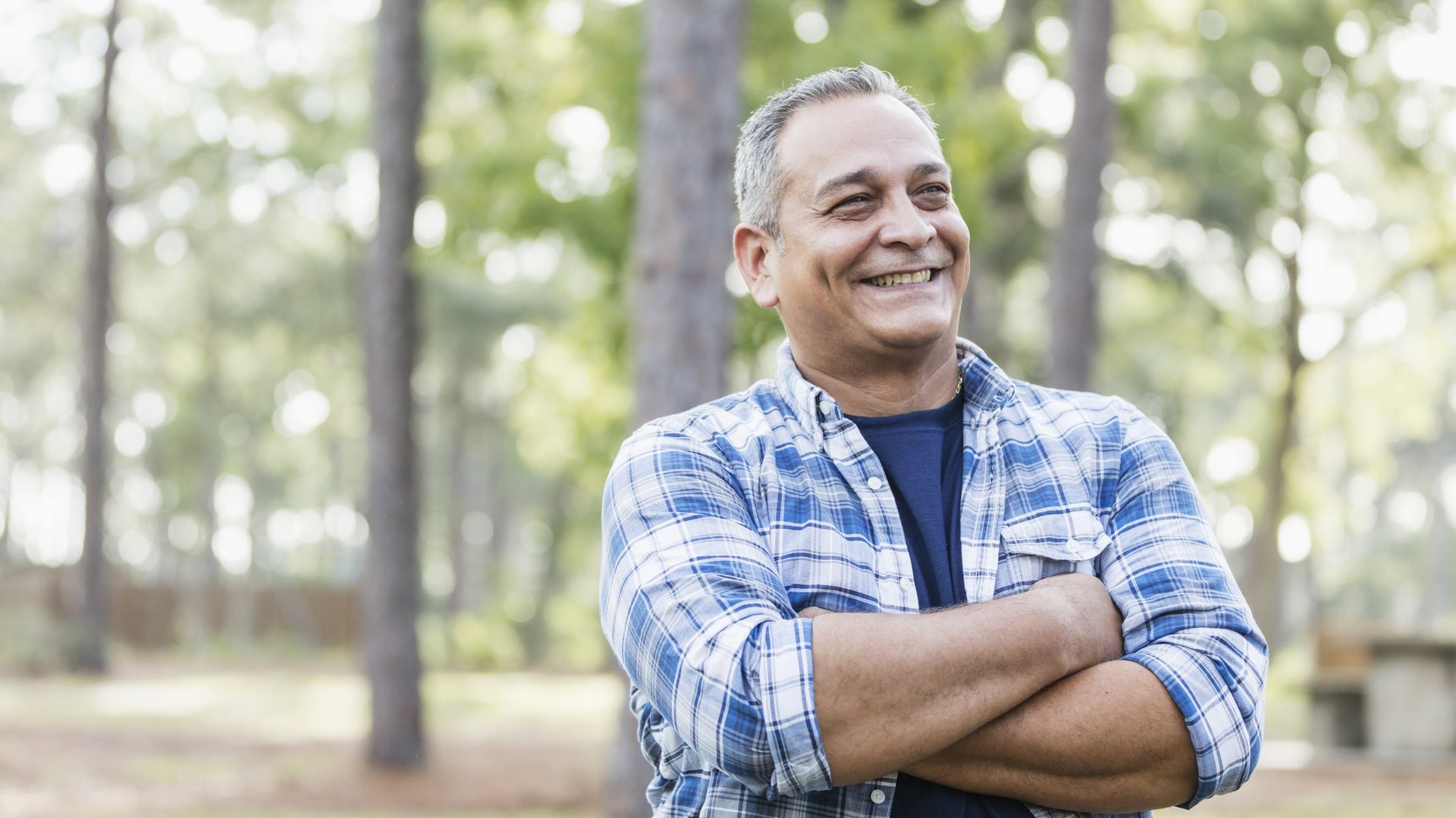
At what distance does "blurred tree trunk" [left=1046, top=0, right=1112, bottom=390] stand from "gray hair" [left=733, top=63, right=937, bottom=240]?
10.00m

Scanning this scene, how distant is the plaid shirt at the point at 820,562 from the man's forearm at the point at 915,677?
0.03 meters

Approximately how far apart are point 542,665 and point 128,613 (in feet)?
34.8

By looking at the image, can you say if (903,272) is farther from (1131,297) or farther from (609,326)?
(1131,297)

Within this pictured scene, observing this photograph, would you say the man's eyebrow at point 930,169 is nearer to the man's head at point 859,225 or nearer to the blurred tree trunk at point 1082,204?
the man's head at point 859,225

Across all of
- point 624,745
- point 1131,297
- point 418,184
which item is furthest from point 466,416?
point 624,745

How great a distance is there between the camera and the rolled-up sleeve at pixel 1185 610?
88.3 inches

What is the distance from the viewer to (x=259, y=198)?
34.3 m

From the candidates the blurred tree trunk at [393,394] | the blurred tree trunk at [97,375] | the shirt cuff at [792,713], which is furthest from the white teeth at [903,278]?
the blurred tree trunk at [97,375]

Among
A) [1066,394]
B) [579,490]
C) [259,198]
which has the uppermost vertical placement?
[259,198]

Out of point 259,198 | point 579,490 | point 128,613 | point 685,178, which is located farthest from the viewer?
point 579,490

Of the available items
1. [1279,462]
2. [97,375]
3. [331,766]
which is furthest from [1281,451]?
[97,375]

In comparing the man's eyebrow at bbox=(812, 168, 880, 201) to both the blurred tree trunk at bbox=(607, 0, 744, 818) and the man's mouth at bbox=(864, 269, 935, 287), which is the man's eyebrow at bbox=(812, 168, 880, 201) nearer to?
the man's mouth at bbox=(864, 269, 935, 287)

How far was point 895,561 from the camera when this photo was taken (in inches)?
90.7

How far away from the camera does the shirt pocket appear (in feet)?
7.69
